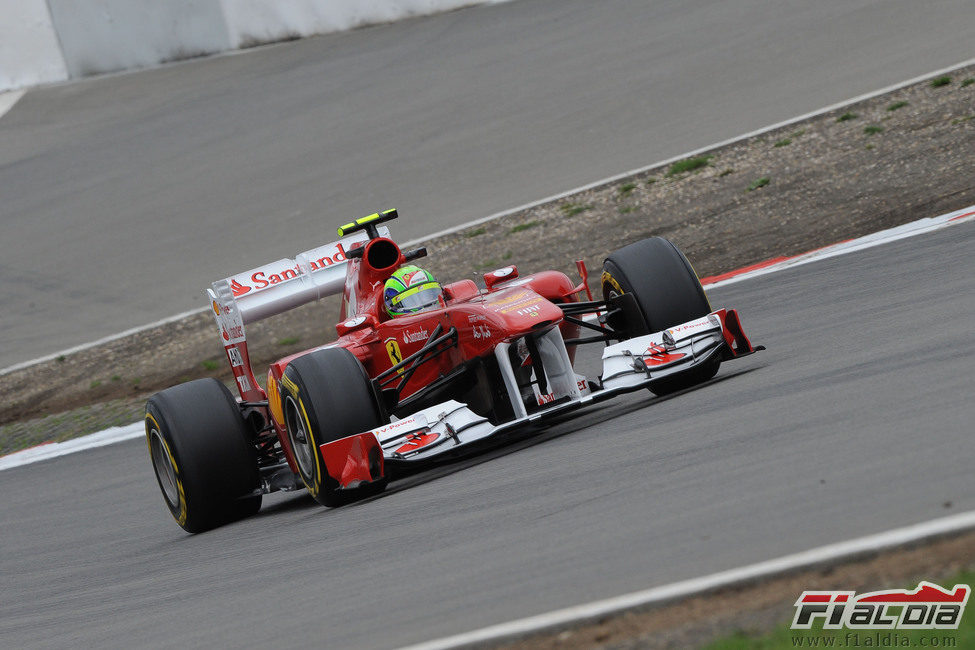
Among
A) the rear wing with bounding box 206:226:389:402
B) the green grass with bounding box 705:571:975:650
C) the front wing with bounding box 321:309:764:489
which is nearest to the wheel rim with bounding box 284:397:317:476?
the front wing with bounding box 321:309:764:489

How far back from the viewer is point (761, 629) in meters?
3.86

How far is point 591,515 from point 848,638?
6.80 feet

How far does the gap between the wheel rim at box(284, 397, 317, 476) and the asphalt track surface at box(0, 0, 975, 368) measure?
9.55 m

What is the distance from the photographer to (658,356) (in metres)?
8.05

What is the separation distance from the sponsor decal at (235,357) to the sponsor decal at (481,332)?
2545 mm

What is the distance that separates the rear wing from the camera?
9906 millimetres

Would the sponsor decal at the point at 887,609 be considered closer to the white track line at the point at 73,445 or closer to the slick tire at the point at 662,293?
the slick tire at the point at 662,293

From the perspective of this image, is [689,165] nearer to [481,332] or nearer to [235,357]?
[235,357]

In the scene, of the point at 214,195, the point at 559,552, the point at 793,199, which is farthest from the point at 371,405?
the point at 214,195

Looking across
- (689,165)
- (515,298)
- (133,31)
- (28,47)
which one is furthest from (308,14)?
(515,298)

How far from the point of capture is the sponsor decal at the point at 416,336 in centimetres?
865

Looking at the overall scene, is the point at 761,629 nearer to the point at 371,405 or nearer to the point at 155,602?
→ the point at 155,602

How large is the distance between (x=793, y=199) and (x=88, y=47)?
15753 mm

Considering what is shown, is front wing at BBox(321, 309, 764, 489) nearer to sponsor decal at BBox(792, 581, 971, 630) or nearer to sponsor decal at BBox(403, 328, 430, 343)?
sponsor decal at BBox(403, 328, 430, 343)
